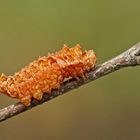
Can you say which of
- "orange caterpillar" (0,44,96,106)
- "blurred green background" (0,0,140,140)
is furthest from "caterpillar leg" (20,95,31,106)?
"blurred green background" (0,0,140,140)

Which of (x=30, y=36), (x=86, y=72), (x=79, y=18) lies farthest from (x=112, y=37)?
(x=86, y=72)

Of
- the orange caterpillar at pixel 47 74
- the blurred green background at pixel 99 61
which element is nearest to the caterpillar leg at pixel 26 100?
the orange caterpillar at pixel 47 74

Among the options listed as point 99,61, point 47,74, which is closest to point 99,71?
point 47,74

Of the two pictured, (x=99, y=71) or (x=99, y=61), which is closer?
(x=99, y=71)

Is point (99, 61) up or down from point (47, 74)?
up

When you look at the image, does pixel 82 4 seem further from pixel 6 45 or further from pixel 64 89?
pixel 64 89

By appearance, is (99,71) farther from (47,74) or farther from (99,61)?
(99,61)
